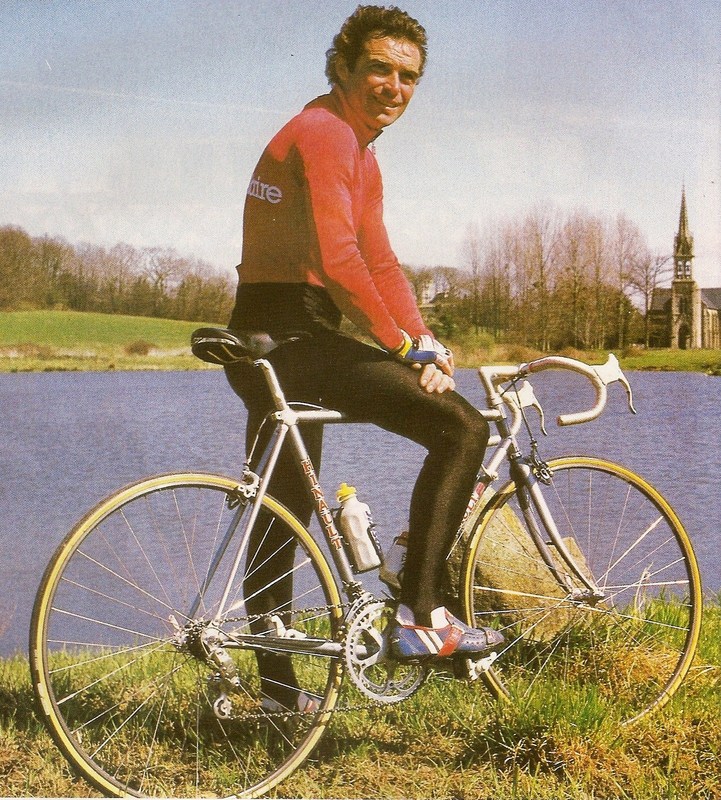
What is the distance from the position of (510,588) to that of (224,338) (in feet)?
5.30

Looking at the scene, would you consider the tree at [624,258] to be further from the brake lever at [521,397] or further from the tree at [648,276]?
the brake lever at [521,397]

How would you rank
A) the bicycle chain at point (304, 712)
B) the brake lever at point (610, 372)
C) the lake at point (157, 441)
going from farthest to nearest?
the lake at point (157, 441), the brake lever at point (610, 372), the bicycle chain at point (304, 712)

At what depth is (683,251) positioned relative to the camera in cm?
446

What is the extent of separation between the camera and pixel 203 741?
3.61 meters

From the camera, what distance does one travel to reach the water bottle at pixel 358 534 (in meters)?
3.50

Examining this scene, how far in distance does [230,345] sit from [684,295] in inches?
89.2

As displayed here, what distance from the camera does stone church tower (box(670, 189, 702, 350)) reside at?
4.45m

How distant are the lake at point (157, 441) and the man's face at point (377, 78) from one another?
121cm

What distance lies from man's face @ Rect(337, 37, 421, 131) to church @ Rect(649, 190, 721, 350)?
1.43 m

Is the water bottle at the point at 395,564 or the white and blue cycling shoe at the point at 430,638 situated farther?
the water bottle at the point at 395,564

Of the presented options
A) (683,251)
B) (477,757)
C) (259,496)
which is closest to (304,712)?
(477,757)

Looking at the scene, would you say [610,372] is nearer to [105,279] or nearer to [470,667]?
[470,667]

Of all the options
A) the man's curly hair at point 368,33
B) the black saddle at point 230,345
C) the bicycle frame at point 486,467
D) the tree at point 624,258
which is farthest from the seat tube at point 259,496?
the tree at point 624,258

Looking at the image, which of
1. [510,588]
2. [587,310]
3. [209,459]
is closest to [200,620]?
[209,459]
